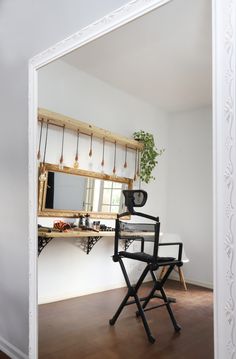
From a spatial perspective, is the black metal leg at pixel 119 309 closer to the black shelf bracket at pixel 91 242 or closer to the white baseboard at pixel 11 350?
the black shelf bracket at pixel 91 242

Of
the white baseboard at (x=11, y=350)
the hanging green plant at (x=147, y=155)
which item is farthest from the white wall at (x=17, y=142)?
the hanging green plant at (x=147, y=155)

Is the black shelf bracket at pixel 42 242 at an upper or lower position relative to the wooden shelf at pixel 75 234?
lower

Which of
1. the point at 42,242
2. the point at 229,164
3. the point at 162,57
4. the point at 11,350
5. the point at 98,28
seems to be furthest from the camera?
the point at 11,350

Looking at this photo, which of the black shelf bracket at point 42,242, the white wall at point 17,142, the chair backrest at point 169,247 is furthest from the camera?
the white wall at point 17,142

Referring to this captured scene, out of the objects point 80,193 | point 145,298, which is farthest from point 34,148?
point 145,298

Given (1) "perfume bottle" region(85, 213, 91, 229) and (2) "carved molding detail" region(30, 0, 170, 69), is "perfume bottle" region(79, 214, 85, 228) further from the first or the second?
(2) "carved molding detail" region(30, 0, 170, 69)

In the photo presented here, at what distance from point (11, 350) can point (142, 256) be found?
50.0 inches

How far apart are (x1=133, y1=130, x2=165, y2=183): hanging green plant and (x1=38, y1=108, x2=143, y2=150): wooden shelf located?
3 cm

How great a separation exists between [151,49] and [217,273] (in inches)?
38.9

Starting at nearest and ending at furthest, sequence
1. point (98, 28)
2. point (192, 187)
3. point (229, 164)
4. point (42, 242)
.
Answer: point (229, 164) < point (192, 187) < point (98, 28) < point (42, 242)

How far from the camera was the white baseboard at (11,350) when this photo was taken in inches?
79.1

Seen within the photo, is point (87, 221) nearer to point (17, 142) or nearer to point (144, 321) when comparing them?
point (144, 321)

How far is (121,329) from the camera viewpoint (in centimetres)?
149

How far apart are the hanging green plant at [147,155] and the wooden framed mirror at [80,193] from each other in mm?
95
